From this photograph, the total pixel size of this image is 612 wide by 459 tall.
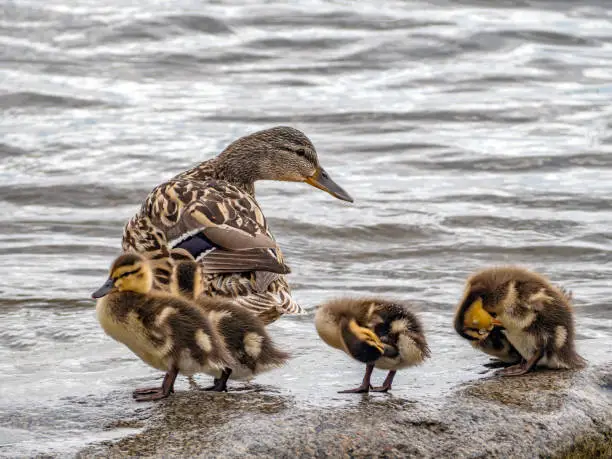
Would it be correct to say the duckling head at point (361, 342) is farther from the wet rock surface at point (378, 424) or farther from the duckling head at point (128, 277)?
the duckling head at point (128, 277)

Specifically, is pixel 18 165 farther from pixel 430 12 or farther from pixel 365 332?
pixel 430 12

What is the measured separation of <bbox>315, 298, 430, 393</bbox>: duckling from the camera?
4.38 m

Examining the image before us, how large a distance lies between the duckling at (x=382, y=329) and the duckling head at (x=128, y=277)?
63 centimetres

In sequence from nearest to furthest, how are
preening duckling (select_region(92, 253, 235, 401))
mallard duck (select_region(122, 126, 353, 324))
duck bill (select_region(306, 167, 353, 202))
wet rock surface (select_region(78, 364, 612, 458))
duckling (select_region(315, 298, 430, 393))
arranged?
1. wet rock surface (select_region(78, 364, 612, 458))
2. preening duckling (select_region(92, 253, 235, 401))
3. duckling (select_region(315, 298, 430, 393))
4. mallard duck (select_region(122, 126, 353, 324))
5. duck bill (select_region(306, 167, 353, 202))

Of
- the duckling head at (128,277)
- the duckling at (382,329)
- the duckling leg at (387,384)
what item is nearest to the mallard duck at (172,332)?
the duckling head at (128,277)

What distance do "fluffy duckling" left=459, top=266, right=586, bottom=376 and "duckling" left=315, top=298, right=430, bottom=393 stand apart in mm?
356

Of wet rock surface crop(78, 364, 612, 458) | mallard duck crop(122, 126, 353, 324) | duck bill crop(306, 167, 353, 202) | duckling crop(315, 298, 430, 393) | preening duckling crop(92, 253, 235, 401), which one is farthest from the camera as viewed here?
duck bill crop(306, 167, 353, 202)

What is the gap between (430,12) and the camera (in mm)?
16406

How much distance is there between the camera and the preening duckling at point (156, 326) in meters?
4.25

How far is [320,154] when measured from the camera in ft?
34.6

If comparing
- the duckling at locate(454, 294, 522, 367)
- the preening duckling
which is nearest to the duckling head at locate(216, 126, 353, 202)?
the duckling at locate(454, 294, 522, 367)

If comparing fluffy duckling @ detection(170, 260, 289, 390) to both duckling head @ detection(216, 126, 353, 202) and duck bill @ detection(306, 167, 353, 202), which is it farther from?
duck bill @ detection(306, 167, 353, 202)

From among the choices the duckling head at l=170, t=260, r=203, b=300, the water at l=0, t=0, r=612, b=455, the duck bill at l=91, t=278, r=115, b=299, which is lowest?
the water at l=0, t=0, r=612, b=455

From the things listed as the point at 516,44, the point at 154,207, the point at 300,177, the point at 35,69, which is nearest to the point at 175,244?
Answer: the point at 154,207
